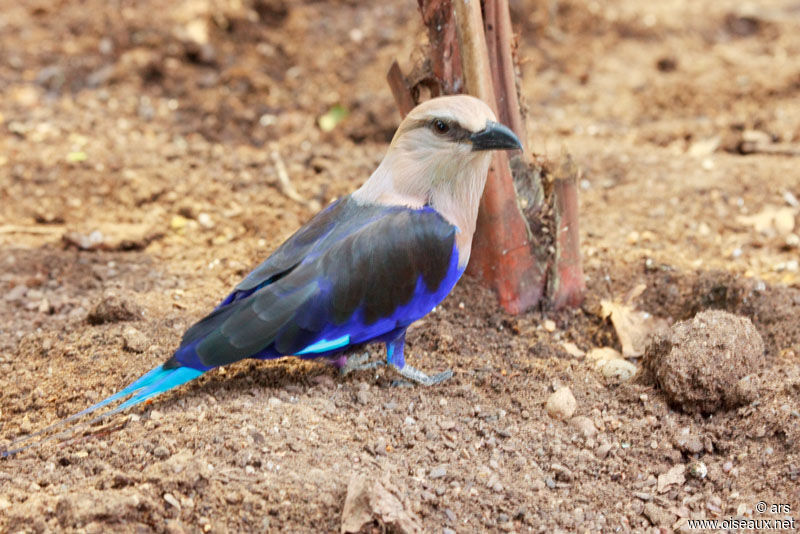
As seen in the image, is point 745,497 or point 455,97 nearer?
point 745,497

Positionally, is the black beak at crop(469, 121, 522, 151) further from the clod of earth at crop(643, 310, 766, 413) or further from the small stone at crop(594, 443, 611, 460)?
the small stone at crop(594, 443, 611, 460)

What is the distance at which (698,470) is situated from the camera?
2857mm

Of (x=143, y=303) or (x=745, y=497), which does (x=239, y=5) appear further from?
(x=745, y=497)

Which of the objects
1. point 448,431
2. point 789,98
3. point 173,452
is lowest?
point 789,98

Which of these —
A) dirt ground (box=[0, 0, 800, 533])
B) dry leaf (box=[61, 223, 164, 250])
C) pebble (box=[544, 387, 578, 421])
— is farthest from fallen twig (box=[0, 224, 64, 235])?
pebble (box=[544, 387, 578, 421])

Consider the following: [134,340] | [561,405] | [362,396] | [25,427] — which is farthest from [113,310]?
[561,405]

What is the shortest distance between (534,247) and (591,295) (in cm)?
42

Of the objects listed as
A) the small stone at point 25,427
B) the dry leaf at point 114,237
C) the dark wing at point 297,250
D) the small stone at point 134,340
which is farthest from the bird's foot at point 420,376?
the dry leaf at point 114,237

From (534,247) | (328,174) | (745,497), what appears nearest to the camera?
(745,497)

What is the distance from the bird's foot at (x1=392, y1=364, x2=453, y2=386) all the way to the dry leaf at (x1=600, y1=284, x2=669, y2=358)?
833 millimetres

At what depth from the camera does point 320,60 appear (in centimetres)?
633

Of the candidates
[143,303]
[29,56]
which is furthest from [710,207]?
[29,56]

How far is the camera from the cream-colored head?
305cm

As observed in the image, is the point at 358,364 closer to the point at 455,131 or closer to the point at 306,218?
the point at 455,131
